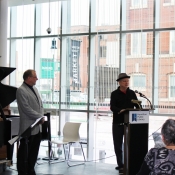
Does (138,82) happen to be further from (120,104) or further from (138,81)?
(120,104)

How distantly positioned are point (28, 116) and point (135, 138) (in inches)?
63.0

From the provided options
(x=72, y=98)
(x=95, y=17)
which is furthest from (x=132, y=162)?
(x=95, y=17)

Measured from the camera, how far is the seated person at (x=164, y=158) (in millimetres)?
2143

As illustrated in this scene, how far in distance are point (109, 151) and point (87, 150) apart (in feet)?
1.68

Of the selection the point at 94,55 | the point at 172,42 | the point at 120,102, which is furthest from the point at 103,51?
the point at 120,102

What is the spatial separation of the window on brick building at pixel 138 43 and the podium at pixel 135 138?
2.60 metres

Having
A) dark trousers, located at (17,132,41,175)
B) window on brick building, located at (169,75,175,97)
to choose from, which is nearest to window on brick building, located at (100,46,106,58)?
window on brick building, located at (169,75,175,97)

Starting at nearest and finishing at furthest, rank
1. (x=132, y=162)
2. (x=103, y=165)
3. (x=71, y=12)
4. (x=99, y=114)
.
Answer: (x=132, y=162) < (x=103, y=165) < (x=99, y=114) < (x=71, y=12)

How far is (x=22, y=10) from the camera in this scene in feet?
27.8

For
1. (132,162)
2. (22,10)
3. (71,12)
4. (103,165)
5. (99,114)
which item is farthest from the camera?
(22,10)

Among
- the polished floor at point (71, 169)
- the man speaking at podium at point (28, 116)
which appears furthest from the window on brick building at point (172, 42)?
the man speaking at podium at point (28, 116)

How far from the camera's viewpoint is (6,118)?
5.77 meters

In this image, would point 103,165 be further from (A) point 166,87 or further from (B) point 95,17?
(B) point 95,17

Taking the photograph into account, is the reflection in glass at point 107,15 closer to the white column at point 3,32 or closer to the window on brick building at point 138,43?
Result: the window on brick building at point 138,43
